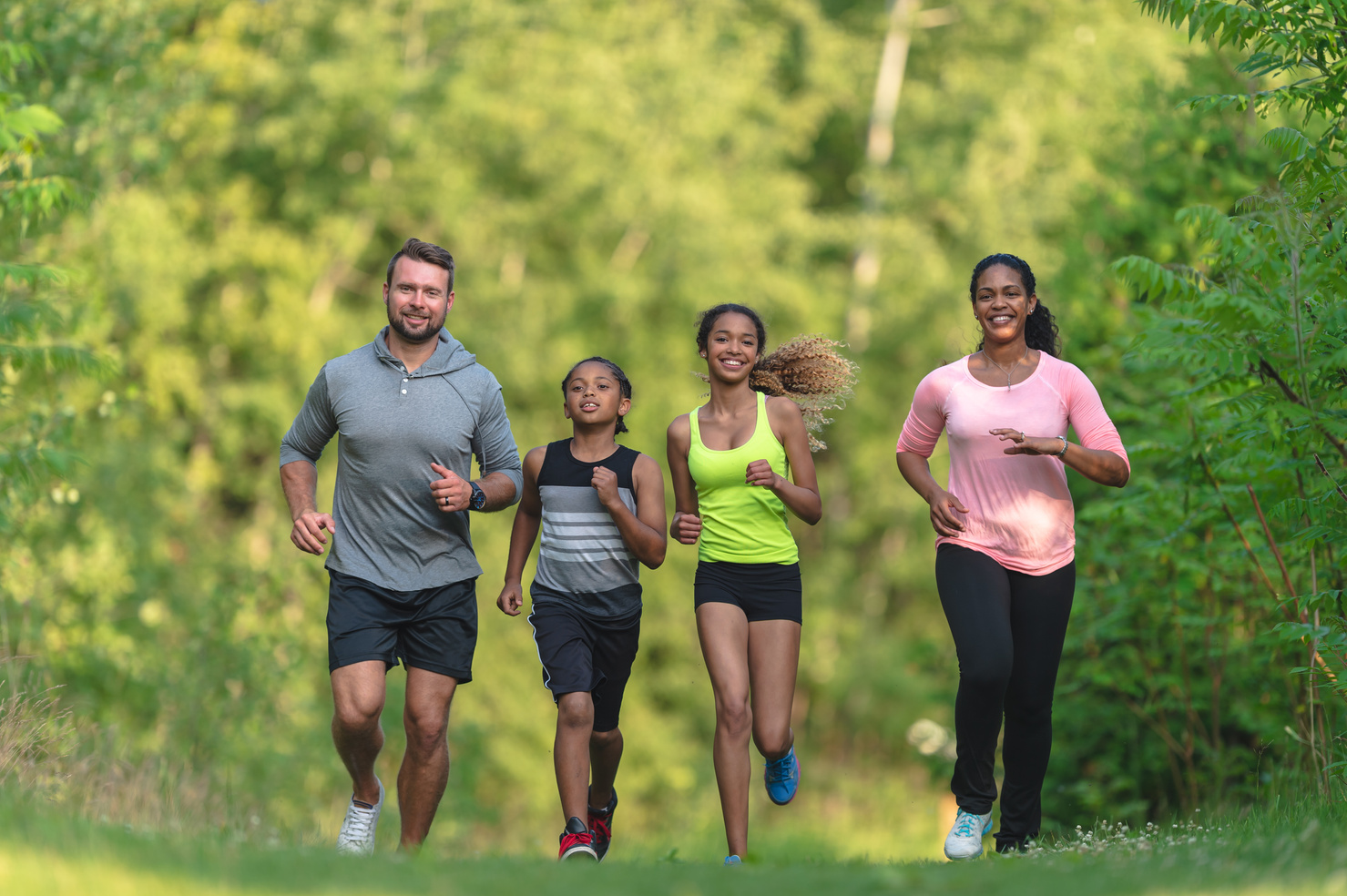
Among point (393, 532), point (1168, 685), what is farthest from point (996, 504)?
point (1168, 685)

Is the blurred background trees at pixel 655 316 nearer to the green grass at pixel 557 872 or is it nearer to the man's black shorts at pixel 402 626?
the green grass at pixel 557 872

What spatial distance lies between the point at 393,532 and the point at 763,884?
2741mm

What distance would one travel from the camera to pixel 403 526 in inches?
254

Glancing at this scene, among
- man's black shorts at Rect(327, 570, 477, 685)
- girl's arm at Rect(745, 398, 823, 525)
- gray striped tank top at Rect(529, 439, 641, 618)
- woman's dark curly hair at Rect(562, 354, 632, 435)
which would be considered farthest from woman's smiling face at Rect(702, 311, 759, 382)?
man's black shorts at Rect(327, 570, 477, 685)

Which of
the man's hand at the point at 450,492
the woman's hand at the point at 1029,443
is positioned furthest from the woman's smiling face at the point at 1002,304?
the man's hand at the point at 450,492

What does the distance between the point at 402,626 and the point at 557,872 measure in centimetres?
207

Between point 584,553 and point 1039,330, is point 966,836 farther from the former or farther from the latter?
point 1039,330

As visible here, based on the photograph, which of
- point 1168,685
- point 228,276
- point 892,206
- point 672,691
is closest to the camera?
point 1168,685

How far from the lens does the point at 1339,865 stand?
14.5 feet

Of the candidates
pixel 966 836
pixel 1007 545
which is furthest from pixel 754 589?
pixel 966 836

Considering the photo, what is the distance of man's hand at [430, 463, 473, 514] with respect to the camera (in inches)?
245

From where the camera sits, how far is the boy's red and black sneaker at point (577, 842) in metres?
6.11

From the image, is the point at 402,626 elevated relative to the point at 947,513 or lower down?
lower down

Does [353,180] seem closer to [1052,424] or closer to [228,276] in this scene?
[228,276]
